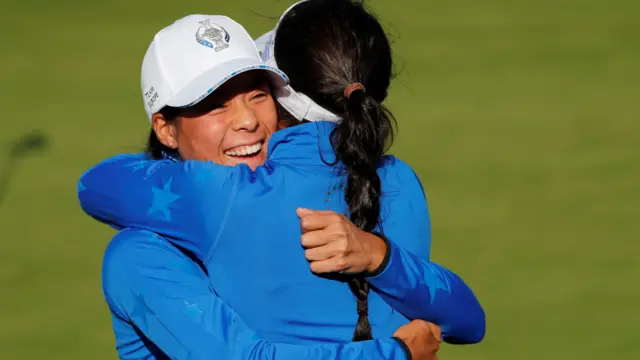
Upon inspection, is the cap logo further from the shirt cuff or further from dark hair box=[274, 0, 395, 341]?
the shirt cuff

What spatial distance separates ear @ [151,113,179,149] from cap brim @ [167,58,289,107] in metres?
0.12

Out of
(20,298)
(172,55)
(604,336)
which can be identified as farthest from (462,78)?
(172,55)

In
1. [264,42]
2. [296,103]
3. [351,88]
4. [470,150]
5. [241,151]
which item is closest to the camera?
[351,88]

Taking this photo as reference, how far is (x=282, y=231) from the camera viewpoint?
7.90ft

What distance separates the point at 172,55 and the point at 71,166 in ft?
14.6

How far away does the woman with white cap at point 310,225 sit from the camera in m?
2.40

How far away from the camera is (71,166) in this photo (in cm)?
702

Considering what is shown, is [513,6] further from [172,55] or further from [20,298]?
[172,55]

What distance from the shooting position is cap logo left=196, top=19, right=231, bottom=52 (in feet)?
8.86

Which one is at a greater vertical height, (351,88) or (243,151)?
(351,88)

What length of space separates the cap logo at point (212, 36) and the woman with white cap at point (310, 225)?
0.21m

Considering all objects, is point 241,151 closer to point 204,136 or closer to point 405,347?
point 204,136

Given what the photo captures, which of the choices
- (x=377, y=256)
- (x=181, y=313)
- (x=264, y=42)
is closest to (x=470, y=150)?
(x=264, y=42)

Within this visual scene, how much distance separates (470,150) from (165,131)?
447 cm
